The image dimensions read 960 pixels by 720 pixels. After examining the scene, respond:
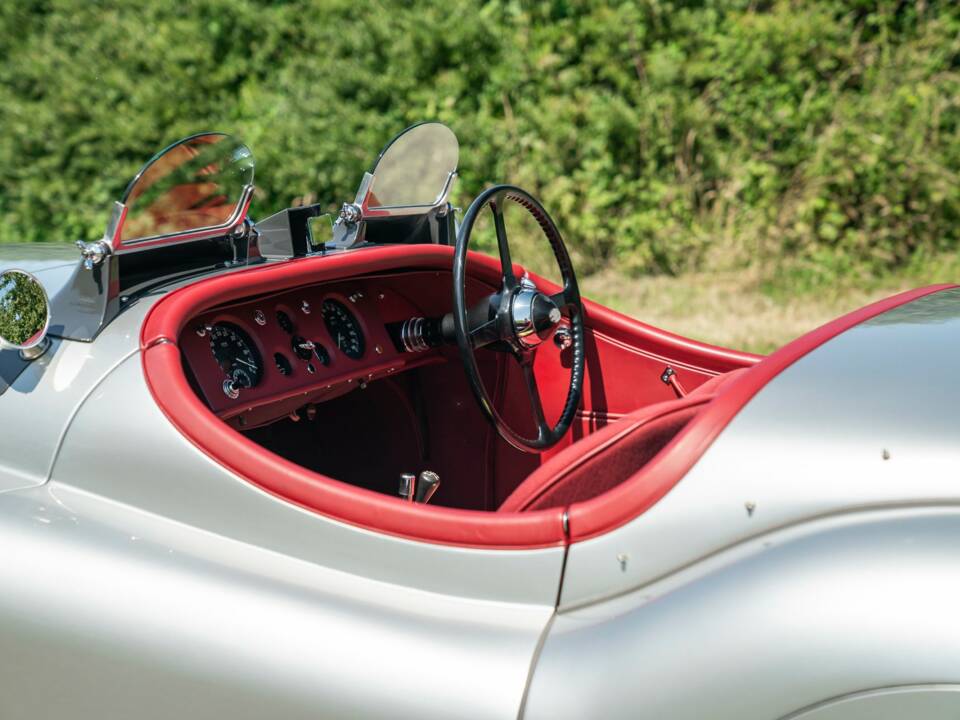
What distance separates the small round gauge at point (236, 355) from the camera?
2.43 metres

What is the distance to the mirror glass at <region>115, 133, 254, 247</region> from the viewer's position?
221 cm

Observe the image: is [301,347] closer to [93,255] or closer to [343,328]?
[343,328]

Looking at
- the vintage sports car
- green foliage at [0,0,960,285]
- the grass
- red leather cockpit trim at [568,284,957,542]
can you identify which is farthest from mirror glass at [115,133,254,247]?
green foliage at [0,0,960,285]

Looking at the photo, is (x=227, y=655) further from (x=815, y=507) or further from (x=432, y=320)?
(x=432, y=320)

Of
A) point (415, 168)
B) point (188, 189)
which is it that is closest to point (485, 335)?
point (415, 168)

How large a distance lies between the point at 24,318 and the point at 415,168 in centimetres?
128

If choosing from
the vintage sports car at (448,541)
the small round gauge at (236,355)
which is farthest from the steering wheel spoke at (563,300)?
the small round gauge at (236,355)

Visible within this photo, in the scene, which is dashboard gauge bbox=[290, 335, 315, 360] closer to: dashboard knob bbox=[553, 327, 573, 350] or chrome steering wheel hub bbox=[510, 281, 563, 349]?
chrome steering wheel hub bbox=[510, 281, 563, 349]

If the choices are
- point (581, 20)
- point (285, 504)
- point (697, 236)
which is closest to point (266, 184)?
point (581, 20)

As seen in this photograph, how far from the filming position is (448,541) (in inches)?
65.2

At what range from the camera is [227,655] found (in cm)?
160

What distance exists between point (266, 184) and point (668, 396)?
19.6 feet

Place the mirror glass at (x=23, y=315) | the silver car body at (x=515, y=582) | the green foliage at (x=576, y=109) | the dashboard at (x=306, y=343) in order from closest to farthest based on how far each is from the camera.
Result: the silver car body at (x=515, y=582) < the mirror glass at (x=23, y=315) < the dashboard at (x=306, y=343) < the green foliage at (x=576, y=109)

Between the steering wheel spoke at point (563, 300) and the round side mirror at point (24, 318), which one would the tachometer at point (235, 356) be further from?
the steering wheel spoke at point (563, 300)
